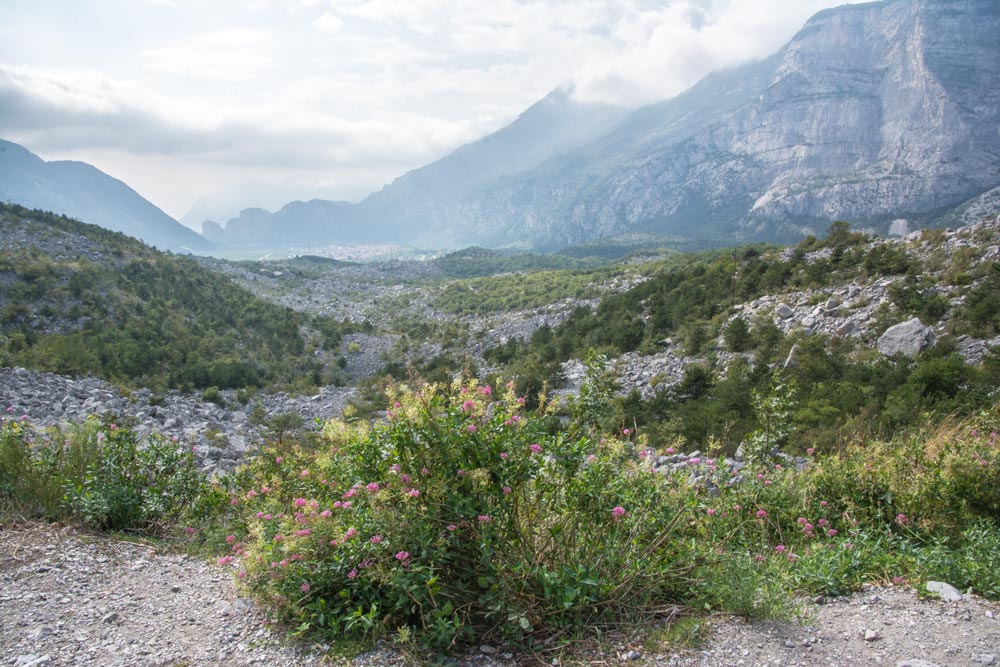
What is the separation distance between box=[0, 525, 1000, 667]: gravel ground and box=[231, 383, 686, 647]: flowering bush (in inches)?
8.9

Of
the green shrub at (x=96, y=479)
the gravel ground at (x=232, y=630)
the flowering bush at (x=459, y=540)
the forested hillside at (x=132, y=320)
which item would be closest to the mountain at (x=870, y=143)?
the forested hillside at (x=132, y=320)

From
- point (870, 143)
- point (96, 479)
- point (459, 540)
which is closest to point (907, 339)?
point (459, 540)

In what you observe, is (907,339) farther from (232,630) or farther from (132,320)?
(132,320)

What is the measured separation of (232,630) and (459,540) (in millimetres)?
1515

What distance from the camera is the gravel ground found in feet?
9.45

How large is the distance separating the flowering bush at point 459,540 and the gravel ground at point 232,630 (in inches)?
8.9

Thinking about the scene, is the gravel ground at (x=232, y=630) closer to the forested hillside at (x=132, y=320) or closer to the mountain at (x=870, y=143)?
the forested hillside at (x=132, y=320)

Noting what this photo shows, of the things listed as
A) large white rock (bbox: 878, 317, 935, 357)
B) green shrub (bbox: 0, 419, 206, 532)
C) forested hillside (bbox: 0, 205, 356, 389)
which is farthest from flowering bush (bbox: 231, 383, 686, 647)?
forested hillside (bbox: 0, 205, 356, 389)

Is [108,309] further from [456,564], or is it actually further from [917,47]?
[917,47]

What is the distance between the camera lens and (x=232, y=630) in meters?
3.16

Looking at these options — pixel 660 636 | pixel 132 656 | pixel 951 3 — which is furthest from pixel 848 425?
pixel 951 3

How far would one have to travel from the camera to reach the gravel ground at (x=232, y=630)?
2.88 meters

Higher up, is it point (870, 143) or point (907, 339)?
point (870, 143)

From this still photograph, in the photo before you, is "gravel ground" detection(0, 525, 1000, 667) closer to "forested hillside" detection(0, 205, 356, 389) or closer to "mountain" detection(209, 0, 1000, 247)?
"forested hillside" detection(0, 205, 356, 389)
